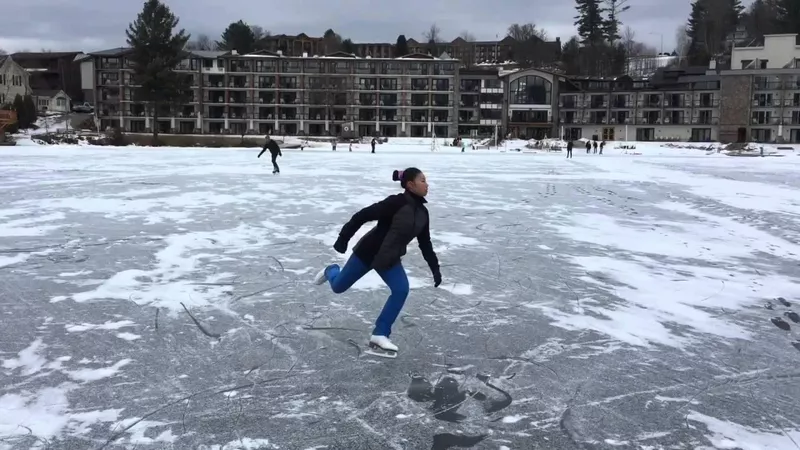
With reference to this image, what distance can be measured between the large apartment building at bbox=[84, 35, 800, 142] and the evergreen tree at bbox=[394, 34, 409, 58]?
26432 mm

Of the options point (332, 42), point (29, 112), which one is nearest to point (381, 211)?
point (29, 112)

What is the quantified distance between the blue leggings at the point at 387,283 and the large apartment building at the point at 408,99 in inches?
2780

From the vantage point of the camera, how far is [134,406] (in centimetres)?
378

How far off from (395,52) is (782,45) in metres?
56.6

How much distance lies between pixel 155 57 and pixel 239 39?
136ft

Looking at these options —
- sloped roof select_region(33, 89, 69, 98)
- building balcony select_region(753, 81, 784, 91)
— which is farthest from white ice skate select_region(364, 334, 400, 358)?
sloped roof select_region(33, 89, 69, 98)

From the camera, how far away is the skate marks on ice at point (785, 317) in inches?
217

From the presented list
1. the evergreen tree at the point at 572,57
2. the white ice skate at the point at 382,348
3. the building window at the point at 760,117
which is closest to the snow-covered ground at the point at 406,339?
the white ice skate at the point at 382,348

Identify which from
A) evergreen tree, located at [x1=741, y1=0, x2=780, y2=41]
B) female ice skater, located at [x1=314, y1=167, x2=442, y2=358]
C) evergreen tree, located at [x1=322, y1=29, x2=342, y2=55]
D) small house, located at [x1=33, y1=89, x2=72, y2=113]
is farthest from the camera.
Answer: evergreen tree, located at [x1=322, y1=29, x2=342, y2=55]

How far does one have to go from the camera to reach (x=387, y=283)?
4.75 m

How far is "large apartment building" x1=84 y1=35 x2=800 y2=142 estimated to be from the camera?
3027 inches

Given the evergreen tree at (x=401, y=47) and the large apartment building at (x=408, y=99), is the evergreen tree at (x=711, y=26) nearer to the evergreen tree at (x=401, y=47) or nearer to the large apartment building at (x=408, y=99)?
the large apartment building at (x=408, y=99)

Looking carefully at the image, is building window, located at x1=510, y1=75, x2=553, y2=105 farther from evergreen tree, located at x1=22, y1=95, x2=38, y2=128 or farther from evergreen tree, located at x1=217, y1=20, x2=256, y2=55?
evergreen tree, located at x1=22, y1=95, x2=38, y2=128

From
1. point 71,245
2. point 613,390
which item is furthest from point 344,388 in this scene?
point 71,245
